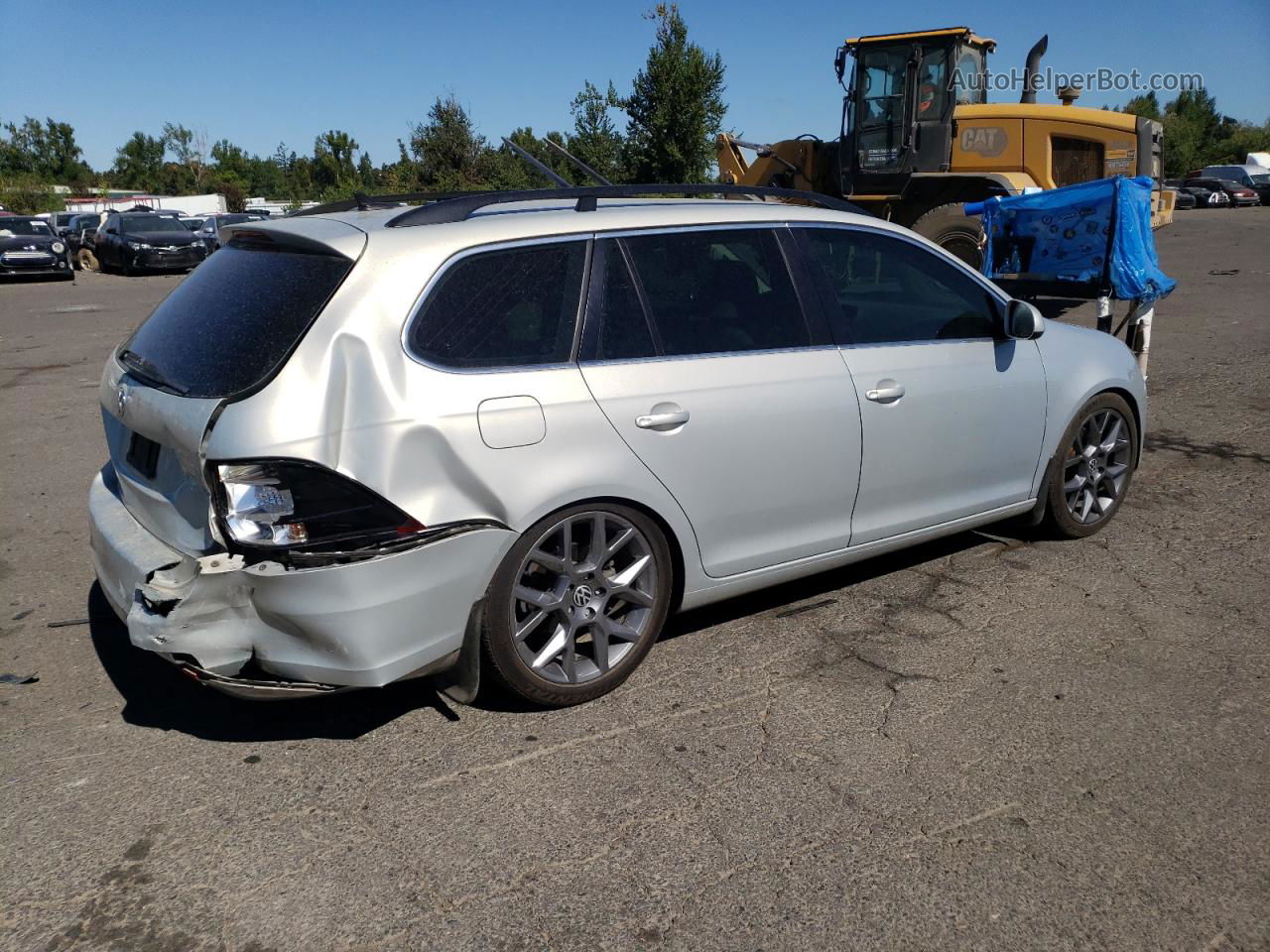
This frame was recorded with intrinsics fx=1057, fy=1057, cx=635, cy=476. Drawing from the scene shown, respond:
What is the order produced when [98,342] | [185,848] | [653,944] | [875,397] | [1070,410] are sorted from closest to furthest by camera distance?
1. [653,944]
2. [185,848]
3. [875,397]
4. [1070,410]
5. [98,342]

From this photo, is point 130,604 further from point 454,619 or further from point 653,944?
point 653,944

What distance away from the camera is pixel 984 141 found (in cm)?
1421

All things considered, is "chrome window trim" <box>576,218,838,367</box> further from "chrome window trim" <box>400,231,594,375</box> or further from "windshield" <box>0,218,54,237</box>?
"windshield" <box>0,218,54,237</box>

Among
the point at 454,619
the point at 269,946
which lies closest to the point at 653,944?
the point at 269,946

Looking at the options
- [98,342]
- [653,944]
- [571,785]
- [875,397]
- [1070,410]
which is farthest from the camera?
[98,342]

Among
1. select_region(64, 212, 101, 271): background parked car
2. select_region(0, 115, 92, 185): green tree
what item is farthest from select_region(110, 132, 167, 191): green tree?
select_region(64, 212, 101, 271): background parked car

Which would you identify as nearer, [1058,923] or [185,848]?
[1058,923]

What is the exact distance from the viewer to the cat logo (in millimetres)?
14148

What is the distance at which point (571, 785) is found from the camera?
10.4ft

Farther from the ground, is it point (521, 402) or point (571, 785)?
point (521, 402)

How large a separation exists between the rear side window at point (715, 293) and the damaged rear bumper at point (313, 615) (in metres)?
1.04

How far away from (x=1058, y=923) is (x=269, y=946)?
6.24 ft

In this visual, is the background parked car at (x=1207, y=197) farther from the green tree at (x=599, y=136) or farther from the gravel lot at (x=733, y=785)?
the gravel lot at (x=733, y=785)

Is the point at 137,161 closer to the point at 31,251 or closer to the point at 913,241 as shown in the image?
the point at 31,251
